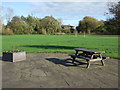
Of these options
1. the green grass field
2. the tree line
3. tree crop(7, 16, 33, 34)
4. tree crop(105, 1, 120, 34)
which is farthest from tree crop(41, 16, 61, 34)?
tree crop(105, 1, 120, 34)

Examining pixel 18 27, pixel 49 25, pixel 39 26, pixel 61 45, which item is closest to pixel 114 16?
pixel 61 45

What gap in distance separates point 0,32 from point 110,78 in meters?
43.3

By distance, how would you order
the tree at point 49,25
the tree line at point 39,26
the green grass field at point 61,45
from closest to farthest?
the green grass field at point 61,45
the tree line at point 39,26
the tree at point 49,25

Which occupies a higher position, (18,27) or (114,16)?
(18,27)

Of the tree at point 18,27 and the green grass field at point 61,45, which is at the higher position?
the tree at point 18,27

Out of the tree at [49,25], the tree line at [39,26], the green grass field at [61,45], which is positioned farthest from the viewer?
the tree at [49,25]

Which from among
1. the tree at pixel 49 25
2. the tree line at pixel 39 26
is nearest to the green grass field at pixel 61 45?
the tree line at pixel 39 26

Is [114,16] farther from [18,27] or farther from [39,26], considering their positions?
[39,26]

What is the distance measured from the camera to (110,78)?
464cm

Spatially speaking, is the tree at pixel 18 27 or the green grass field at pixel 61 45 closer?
the green grass field at pixel 61 45

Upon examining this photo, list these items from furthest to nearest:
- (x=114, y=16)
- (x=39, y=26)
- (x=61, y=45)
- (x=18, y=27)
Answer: (x=39, y=26)
(x=18, y=27)
(x=61, y=45)
(x=114, y=16)

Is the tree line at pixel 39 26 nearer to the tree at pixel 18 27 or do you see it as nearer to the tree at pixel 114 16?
the tree at pixel 18 27

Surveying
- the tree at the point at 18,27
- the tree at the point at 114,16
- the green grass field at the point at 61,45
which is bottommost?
the green grass field at the point at 61,45

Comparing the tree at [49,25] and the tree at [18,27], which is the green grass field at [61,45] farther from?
the tree at [49,25]
